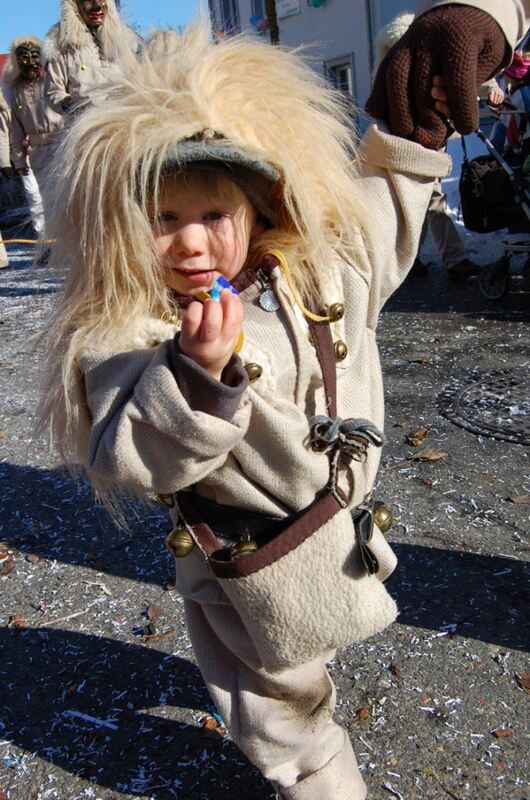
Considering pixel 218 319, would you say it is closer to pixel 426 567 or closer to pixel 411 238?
pixel 411 238

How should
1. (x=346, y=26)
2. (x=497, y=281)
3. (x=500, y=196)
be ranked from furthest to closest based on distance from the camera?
(x=346, y=26) → (x=497, y=281) → (x=500, y=196)

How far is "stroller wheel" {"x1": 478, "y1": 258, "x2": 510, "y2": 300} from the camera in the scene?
5648 millimetres

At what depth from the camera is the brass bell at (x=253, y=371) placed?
1.42m

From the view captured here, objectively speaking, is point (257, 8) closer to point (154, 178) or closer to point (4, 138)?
point (4, 138)

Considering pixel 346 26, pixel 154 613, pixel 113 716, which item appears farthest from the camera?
pixel 346 26

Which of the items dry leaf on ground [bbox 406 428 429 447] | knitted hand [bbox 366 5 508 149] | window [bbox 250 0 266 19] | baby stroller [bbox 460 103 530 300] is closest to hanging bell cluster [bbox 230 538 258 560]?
knitted hand [bbox 366 5 508 149]

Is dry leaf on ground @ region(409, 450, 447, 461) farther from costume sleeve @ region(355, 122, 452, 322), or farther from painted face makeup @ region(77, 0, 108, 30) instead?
painted face makeup @ region(77, 0, 108, 30)

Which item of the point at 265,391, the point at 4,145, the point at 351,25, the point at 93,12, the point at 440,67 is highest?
the point at 351,25

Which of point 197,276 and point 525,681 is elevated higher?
point 197,276

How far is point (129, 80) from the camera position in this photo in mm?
1497

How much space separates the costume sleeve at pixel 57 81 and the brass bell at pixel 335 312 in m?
5.53

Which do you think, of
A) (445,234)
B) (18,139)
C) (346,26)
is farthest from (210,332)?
(346,26)

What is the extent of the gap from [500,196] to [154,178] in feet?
14.6

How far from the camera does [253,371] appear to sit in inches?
56.1
